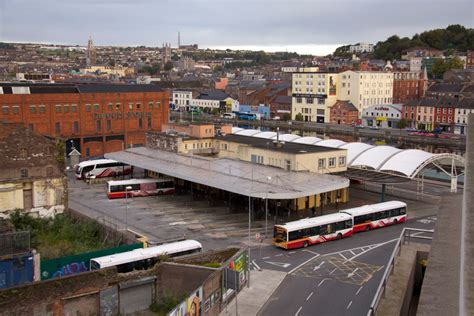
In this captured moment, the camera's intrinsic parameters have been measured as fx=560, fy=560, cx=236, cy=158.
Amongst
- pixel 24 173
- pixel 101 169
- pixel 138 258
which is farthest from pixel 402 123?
pixel 138 258

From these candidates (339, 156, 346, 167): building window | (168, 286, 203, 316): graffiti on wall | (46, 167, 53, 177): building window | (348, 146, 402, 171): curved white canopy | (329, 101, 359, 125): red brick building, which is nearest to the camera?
(168, 286, 203, 316): graffiti on wall

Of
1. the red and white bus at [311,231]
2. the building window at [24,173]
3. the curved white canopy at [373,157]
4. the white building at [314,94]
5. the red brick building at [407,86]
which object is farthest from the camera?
the red brick building at [407,86]

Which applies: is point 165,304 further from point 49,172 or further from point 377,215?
point 377,215

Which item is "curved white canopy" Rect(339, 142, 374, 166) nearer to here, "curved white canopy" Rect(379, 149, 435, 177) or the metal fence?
"curved white canopy" Rect(379, 149, 435, 177)

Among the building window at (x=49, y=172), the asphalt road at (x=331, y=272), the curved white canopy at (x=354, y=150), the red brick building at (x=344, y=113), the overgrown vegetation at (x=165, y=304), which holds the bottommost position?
the asphalt road at (x=331, y=272)

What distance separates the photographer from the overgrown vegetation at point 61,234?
27.7m

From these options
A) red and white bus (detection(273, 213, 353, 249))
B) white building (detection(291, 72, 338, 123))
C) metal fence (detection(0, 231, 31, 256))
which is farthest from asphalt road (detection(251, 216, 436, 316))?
white building (detection(291, 72, 338, 123))

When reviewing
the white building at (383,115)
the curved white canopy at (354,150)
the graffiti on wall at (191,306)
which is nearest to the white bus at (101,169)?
the curved white canopy at (354,150)

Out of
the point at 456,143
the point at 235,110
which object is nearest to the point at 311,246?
the point at 456,143

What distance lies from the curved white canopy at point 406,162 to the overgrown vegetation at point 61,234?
70.9 ft

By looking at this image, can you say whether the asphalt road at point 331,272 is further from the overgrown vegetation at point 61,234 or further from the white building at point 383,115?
the white building at point 383,115

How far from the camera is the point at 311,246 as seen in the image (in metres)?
31.6

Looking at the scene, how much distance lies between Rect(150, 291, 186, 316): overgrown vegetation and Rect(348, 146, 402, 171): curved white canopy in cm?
2607

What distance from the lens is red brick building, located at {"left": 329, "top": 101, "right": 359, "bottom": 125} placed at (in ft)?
327
